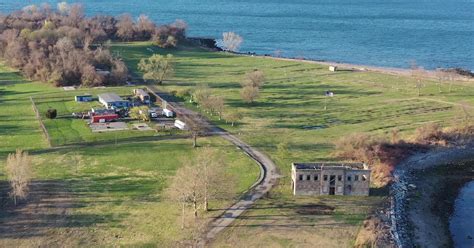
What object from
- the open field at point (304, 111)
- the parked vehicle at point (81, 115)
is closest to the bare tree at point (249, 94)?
the open field at point (304, 111)

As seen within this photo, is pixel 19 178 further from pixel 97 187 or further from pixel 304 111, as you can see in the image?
pixel 304 111

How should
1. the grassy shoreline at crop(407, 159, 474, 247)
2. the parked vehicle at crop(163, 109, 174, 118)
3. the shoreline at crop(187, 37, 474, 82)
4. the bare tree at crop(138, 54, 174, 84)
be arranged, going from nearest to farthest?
the grassy shoreline at crop(407, 159, 474, 247) < the parked vehicle at crop(163, 109, 174, 118) < the bare tree at crop(138, 54, 174, 84) < the shoreline at crop(187, 37, 474, 82)

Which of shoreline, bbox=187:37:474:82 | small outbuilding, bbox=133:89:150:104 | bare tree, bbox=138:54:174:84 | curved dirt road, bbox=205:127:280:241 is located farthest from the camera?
shoreline, bbox=187:37:474:82

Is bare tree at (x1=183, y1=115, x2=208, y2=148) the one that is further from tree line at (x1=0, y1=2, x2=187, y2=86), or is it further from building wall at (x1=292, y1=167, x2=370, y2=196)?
tree line at (x1=0, y1=2, x2=187, y2=86)

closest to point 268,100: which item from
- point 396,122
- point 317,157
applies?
point 396,122

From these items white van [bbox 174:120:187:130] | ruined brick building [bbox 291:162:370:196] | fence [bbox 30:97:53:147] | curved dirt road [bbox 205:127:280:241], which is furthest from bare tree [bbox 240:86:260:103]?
ruined brick building [bbox 291:162:370:196]

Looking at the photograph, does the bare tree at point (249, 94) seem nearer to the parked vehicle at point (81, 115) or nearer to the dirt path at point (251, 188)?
the dirt path at point (251, 188)
